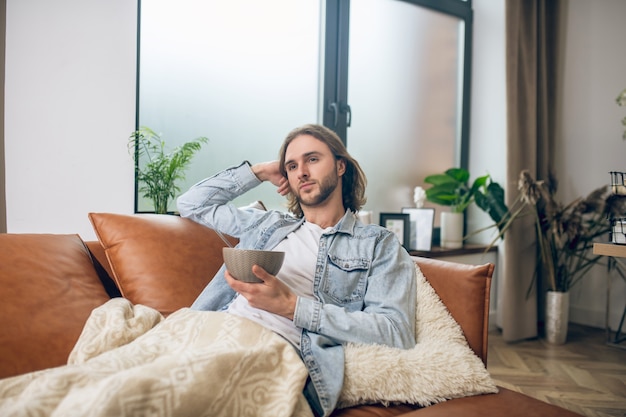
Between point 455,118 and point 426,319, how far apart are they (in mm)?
2580

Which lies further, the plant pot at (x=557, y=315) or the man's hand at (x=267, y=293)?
the plant pot at (x=557, y=315)

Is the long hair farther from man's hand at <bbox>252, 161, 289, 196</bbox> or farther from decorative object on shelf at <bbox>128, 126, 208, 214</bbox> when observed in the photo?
decorative object on shelf at <bbox>128, 126, 208, 214</bbox>

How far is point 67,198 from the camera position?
6.32 feet

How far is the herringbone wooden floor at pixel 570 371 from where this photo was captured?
217 cm

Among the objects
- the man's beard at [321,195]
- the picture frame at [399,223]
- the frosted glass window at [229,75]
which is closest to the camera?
the man's beard at [321,195]

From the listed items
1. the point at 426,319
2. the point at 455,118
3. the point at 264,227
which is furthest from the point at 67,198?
the point at 455,118

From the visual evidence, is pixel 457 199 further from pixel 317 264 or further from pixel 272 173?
pixel 317 264

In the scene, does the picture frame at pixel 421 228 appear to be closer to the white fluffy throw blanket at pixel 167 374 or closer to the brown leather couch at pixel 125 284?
the brown leather couch at pixel 125 284

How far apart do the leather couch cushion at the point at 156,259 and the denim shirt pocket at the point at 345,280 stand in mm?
385

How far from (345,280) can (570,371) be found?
68.5 inches

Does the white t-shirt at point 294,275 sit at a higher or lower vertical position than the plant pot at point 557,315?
higher

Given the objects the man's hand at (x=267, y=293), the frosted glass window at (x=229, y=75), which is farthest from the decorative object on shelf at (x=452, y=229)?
the man's hand at (x=267, y=293)

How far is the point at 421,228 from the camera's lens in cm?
301

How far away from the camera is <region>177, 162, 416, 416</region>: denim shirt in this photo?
1210mm
